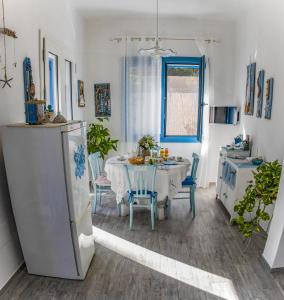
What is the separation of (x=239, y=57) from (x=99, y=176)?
3175 millimetres

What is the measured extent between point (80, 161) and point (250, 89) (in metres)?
3.06

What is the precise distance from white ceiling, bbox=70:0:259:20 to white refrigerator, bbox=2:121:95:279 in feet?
8.60

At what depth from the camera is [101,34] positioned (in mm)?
5277

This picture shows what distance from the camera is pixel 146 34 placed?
527 centimetres

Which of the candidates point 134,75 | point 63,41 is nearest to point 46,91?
point 63,41

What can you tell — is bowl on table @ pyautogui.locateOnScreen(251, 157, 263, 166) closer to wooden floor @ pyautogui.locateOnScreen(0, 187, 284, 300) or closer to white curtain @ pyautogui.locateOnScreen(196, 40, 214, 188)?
wooden floor @ pyautogui.locateOnScreen(0, 187, 284, 300)

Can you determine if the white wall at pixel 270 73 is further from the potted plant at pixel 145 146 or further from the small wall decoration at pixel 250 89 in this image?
the potted plant at pixel 145 146

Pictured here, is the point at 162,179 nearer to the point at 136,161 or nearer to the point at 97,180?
the point at 136,161

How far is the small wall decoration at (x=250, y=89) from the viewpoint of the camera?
439 centimetres

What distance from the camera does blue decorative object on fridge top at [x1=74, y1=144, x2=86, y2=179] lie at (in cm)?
250

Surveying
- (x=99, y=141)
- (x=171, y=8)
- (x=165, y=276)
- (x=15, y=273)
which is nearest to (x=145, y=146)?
(x=99, y=141)

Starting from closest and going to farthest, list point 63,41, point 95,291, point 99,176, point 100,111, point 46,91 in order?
point 95,291
point 46,91
point 63,41
point 99,176
point 100,111

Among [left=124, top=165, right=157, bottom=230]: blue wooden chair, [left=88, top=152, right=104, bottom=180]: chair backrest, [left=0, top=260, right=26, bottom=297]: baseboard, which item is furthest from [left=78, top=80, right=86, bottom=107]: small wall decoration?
[left=0, top=260, right=26, bottom=297]: baseboard

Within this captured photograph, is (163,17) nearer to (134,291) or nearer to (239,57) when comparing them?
(239,57)
